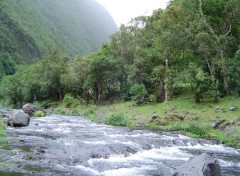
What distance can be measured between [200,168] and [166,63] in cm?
4200

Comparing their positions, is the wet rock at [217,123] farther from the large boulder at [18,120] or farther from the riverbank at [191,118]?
the large boulder at [18,120]

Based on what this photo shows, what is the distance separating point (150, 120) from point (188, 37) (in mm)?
16373

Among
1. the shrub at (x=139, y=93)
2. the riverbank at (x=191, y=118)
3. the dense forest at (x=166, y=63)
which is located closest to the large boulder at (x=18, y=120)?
the riverbank at (x=191, y=118)

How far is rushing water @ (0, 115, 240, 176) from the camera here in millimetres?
16492

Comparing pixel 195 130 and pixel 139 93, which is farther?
pixel 139 93

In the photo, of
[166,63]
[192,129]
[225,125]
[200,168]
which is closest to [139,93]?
[166,63]

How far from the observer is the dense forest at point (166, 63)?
45.5m

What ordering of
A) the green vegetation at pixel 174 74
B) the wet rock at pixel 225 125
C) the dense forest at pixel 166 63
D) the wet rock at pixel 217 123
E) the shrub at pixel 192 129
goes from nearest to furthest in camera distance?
1. the shrub at pixel 192 129
2. the wet rock at pixel 225 125
3. the wet rock at pixel 217 123
4. the green vegetation at pixel 174 74
5. the dense forest at pixel 166 63

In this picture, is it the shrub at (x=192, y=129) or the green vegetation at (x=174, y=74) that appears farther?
the green vegetation at (x=174, y=74)

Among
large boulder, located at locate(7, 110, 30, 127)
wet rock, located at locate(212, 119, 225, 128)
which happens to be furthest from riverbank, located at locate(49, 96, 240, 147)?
large boulder, located at locate(7, 110, 30, 127)

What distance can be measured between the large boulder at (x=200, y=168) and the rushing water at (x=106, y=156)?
304 centimetres

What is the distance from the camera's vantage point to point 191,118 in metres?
38.9

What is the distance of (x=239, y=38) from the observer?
1998 inches

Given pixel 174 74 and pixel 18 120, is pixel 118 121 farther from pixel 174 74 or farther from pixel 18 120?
pixel 174 74
